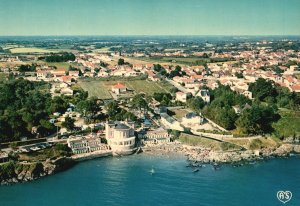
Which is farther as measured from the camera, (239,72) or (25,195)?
(239,72)

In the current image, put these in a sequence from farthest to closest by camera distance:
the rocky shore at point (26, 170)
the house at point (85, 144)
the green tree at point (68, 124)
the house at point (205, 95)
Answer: the house at point (205, 95) < the green tree at point (68, 124) < the house at point (85, 144) < the rocky shore at point (26, 170)

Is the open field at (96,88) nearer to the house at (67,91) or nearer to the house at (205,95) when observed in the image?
the house at (67,91)

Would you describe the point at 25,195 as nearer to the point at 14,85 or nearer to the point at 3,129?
the point at 3,129

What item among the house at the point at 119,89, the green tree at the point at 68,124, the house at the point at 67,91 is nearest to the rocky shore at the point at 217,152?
the green tree at the point at 68,124

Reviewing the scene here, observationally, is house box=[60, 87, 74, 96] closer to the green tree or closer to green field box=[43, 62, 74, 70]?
the green tree

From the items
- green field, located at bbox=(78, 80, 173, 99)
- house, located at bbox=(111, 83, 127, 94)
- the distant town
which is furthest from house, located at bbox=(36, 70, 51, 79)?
house, located at bbox=(111, 83, 127, 94)

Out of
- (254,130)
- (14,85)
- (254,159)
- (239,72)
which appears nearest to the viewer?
(254,159)

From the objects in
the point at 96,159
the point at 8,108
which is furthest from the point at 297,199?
the point at 8,108
